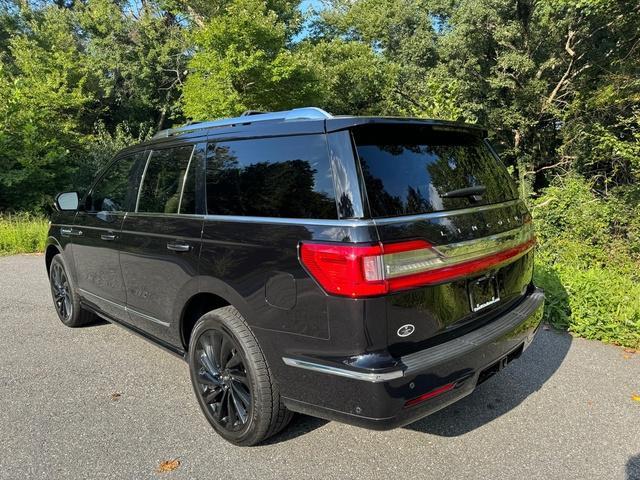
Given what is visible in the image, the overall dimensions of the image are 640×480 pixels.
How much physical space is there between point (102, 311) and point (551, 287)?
4556 mm

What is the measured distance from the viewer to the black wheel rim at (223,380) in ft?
9.29

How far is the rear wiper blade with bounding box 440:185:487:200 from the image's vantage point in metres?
2.68

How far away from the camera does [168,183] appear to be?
3.51 meters

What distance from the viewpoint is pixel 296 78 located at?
17188 mm

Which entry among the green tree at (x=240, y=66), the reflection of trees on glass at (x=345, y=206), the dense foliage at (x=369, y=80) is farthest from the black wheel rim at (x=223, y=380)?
the green tree at (x=240, y=66)

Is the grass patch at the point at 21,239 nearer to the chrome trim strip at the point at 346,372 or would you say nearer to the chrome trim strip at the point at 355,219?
the chrome trim strip at the point at 355,219

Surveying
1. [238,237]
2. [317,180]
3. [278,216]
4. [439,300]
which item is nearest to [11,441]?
[238,237]

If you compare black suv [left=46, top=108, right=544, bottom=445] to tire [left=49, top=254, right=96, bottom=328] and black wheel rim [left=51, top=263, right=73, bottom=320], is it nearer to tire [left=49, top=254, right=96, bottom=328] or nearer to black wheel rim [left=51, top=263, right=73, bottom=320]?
tire [left=49, top=254, right=96, bottom=328]

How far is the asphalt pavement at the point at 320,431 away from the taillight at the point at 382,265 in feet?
3.81

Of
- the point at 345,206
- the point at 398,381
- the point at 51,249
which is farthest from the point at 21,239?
the point at 398,381

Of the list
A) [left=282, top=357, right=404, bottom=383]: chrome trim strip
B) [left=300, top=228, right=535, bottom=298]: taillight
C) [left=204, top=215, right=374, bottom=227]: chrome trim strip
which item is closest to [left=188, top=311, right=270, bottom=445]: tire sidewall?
[left=282, top=357, right=404, bottom=383]: chrome trim strip

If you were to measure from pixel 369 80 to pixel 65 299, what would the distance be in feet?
63.3

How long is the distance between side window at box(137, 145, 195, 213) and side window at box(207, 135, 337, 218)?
0.82 ft

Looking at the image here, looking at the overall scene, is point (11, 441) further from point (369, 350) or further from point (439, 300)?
point (439, 300)
